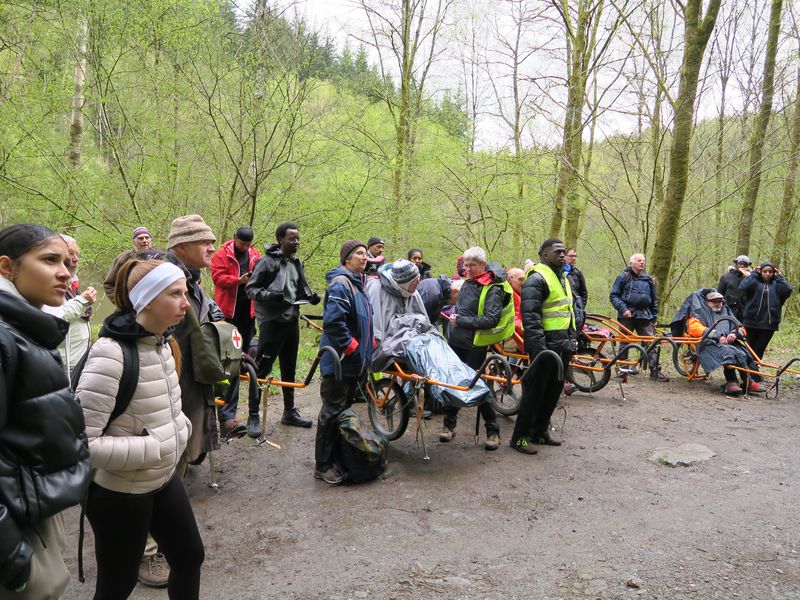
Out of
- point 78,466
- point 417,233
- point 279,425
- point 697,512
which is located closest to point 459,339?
point 279,425

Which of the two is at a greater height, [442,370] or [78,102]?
[78,102]

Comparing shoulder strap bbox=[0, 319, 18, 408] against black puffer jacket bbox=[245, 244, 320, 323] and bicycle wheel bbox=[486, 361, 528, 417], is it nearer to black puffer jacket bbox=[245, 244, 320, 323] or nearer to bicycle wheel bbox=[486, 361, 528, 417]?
black puffer jacket bbox=[245, 244, 320, 323]

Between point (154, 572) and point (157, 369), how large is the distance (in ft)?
5.14

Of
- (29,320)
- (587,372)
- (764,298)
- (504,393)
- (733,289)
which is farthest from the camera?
(733,289)

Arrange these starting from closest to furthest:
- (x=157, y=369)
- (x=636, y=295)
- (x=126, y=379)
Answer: (x=126, y=379)
(x=157, y=369)
(x=636, y=295)

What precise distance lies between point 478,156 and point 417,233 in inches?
107

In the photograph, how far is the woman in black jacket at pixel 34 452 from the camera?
1.35 meters

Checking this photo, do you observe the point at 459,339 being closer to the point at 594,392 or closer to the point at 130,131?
the point at 594,392

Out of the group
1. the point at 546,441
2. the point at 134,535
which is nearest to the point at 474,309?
the point at 546,441

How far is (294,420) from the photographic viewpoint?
575 centimetres

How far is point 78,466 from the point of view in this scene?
1.53 meters

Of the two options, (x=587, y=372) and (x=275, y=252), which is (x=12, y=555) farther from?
(x=587, y=372)

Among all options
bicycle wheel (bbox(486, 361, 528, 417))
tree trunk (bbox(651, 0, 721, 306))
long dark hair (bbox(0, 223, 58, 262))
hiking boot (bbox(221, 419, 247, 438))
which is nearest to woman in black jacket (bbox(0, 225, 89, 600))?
long dark hair (bbox(0, 223, 58, 262))

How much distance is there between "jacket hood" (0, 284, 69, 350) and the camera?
1.42m
